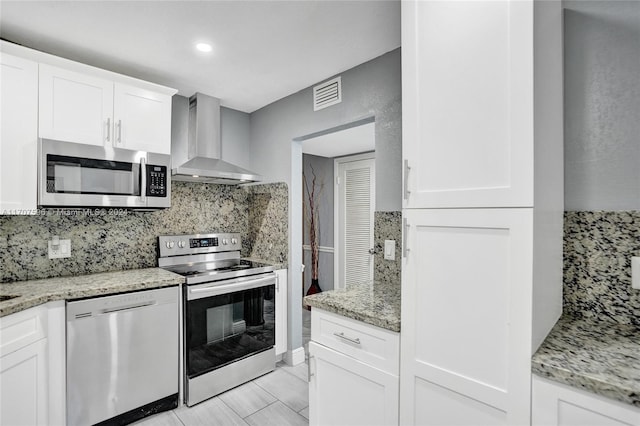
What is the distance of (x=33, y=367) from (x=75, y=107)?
1.48 metres

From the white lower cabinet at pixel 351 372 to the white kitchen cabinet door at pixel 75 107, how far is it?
5.95ft

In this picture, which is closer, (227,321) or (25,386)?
(25,386)

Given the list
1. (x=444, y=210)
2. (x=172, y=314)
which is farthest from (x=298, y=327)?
(x=444, y=210)

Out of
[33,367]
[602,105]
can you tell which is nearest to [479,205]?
[602,105]

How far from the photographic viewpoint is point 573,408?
0.88 metres

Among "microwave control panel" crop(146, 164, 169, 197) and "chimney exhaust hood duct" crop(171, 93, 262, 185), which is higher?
"chimney exhaust hood duct" crop(171, 93, 262, 185)

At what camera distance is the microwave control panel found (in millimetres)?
2289

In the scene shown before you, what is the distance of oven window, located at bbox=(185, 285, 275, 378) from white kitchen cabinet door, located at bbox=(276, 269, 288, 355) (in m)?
0.07

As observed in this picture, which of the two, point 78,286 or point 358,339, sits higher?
point 78,286

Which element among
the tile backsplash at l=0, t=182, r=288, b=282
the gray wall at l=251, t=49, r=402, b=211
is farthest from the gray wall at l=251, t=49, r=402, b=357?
the tile backsplash at l=0, t=182, r=288, b=282

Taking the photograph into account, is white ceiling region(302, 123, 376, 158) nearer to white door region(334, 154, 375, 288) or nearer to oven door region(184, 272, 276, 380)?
white door region(334, 154, 375, 288)

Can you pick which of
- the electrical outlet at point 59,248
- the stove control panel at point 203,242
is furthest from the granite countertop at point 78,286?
the stove control panel at point 203,242

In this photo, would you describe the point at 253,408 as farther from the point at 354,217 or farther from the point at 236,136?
the point at 354,217

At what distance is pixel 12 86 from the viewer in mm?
1790
